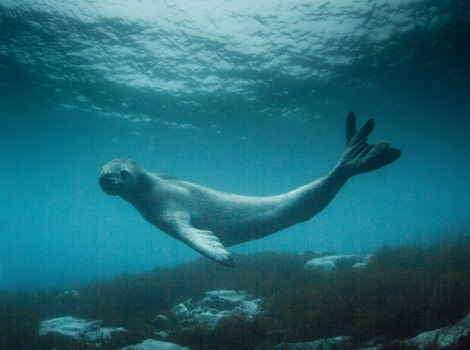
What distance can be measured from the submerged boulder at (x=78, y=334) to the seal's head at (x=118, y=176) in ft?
8.91

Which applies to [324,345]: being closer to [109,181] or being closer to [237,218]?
[237,218]

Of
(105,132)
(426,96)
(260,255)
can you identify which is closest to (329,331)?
(260,255)

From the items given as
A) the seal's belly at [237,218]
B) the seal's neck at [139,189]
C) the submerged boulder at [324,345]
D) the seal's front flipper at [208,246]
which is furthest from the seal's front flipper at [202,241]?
the submerged boulder at [324,345]

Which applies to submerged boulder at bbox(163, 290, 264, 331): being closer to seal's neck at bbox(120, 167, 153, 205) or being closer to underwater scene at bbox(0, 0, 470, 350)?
underwater scene at bbox(0, 0, 470, 350)

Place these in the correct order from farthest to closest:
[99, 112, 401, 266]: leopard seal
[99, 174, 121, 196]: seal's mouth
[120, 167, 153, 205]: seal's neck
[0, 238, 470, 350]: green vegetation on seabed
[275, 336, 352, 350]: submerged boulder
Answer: [120, 167, 153, 205]: seal's neck < [99, 112, 401, 266]: leopard seal < [99, 174, 121, 196]: seal's mouth < [0, 238, 470, 350]: green vegetation on seabed < [275, 336, 352, 350]: submerged boulder

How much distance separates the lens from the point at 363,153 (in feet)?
18.9

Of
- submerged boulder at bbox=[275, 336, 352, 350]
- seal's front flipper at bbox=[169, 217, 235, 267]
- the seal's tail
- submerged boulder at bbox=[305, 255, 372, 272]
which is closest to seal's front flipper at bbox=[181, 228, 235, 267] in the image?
seal's front flipper at bbox=[169, 217, 235, 267]

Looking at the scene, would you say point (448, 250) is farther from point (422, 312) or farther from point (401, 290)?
point (422, 312)

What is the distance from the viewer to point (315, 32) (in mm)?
13305

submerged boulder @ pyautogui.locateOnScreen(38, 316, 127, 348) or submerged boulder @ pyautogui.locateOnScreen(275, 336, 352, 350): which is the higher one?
submerged boulder @ pyautogui.locateOnScreen(38, 316, 127, 348)

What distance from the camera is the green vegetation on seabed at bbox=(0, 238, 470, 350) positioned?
4.99m

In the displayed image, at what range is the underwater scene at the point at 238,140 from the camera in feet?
18.1

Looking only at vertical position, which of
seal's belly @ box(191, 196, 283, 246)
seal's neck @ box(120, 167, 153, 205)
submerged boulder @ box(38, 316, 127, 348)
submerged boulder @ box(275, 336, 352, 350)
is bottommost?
submerged boulder @ box(275, 336, 352, 350)

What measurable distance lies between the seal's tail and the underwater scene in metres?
0.03
